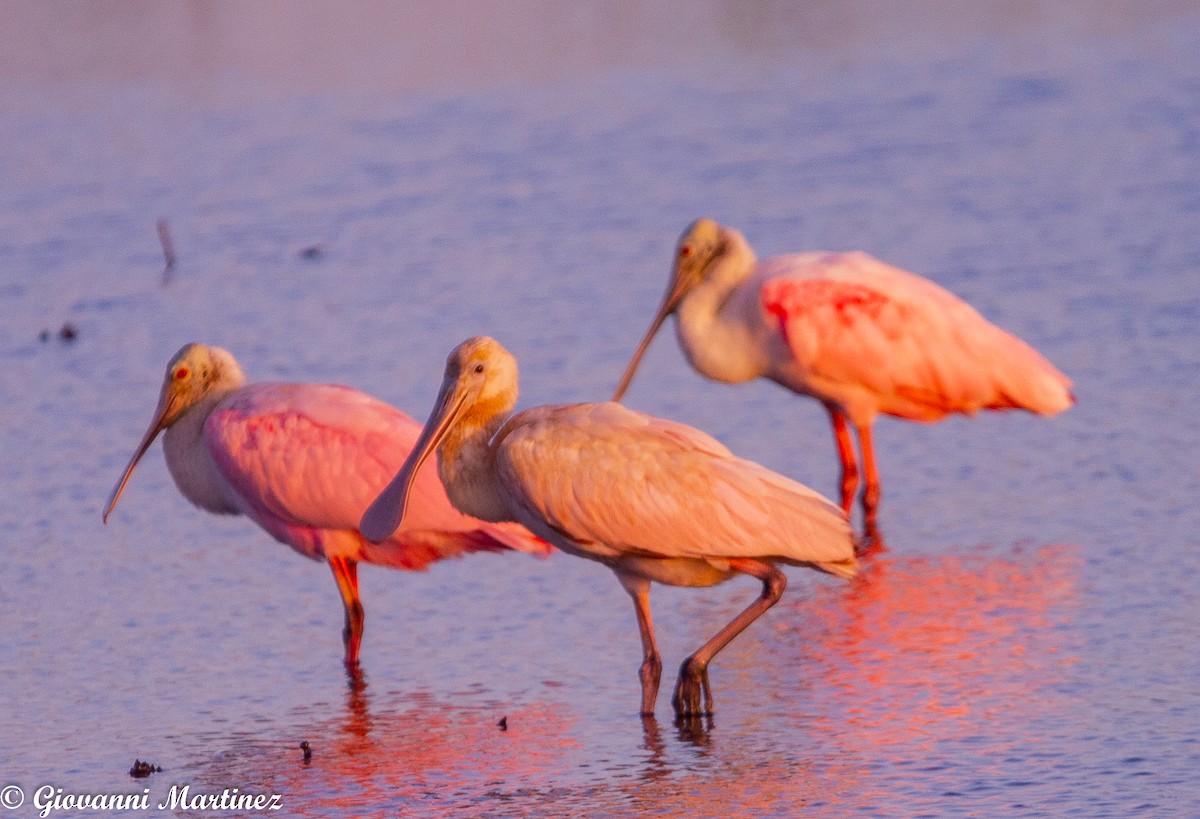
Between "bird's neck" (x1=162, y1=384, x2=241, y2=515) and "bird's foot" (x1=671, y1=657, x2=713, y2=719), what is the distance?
7.77 ft

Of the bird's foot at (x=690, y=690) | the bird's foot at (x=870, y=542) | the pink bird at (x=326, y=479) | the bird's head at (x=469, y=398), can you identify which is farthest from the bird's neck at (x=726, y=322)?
the bird's foot at (x=690, y=690)

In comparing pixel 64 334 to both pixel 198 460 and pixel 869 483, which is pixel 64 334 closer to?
pixel 198 460

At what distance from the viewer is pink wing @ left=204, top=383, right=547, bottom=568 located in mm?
7941

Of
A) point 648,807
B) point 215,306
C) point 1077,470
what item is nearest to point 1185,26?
point 215,306

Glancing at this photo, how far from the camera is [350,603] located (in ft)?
26.0

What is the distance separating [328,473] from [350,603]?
1.66 ft

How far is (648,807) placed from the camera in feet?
19.9

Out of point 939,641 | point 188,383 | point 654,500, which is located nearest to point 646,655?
point 654,500

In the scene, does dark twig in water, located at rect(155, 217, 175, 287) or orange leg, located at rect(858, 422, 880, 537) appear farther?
dark twig in water, located at rect(155, 217, 175, 287)

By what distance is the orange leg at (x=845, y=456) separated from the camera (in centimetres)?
962

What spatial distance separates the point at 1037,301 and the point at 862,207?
302 centimetres

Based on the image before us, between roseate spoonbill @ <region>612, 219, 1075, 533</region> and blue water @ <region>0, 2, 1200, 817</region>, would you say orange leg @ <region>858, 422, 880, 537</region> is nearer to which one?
roseate spoonbill @ <region>612, 219, 1075, 533</region>

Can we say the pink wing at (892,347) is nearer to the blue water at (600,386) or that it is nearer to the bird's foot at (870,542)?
the blue water at (600,386)

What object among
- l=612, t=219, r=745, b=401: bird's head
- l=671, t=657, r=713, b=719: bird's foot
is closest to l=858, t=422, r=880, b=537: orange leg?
l=612, t=219, r=745, b=401: bird's head
